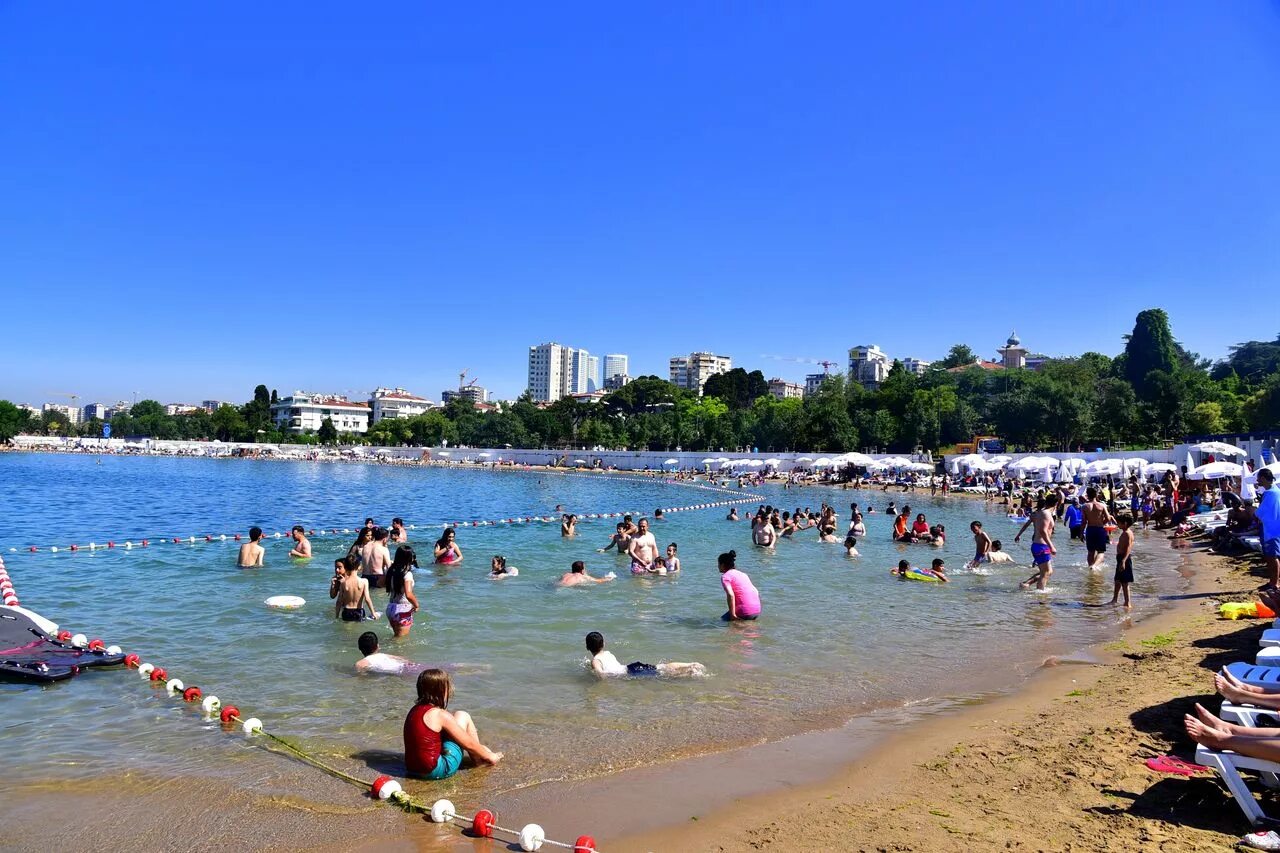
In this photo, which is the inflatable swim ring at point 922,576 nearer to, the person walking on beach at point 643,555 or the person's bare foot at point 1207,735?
the person walking on beach at point 643,555

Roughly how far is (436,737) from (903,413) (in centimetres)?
8370

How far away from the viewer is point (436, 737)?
606cm

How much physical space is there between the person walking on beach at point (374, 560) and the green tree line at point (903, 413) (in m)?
66.7

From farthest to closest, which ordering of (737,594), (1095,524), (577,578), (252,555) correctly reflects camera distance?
(252,555)
(577,578)
(1095,524)
(737,594)

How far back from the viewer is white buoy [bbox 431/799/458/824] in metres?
5.23

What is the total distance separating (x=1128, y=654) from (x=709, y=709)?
18.3ft

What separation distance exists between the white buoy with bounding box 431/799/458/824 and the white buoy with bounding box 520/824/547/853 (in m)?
0.66

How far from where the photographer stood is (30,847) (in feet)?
A: 16.3

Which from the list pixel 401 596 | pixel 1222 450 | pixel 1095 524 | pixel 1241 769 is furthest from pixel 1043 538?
pixel 1222 450

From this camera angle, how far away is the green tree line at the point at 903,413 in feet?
226

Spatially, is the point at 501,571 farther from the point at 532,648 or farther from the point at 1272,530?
the point at 1272,530

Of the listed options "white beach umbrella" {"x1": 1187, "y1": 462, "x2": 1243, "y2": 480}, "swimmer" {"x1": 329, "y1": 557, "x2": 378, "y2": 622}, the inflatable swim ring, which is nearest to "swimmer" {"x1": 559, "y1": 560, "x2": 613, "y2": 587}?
"swimmer" {"x1": 329, "y1": 557, "x2": 378, "y2": 622}

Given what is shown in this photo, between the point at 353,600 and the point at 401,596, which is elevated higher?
the point at 401,596

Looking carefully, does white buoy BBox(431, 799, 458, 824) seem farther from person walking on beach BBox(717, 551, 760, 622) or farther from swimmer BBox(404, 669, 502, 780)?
person walking on beach BBox(717, 551, 760, 622)
